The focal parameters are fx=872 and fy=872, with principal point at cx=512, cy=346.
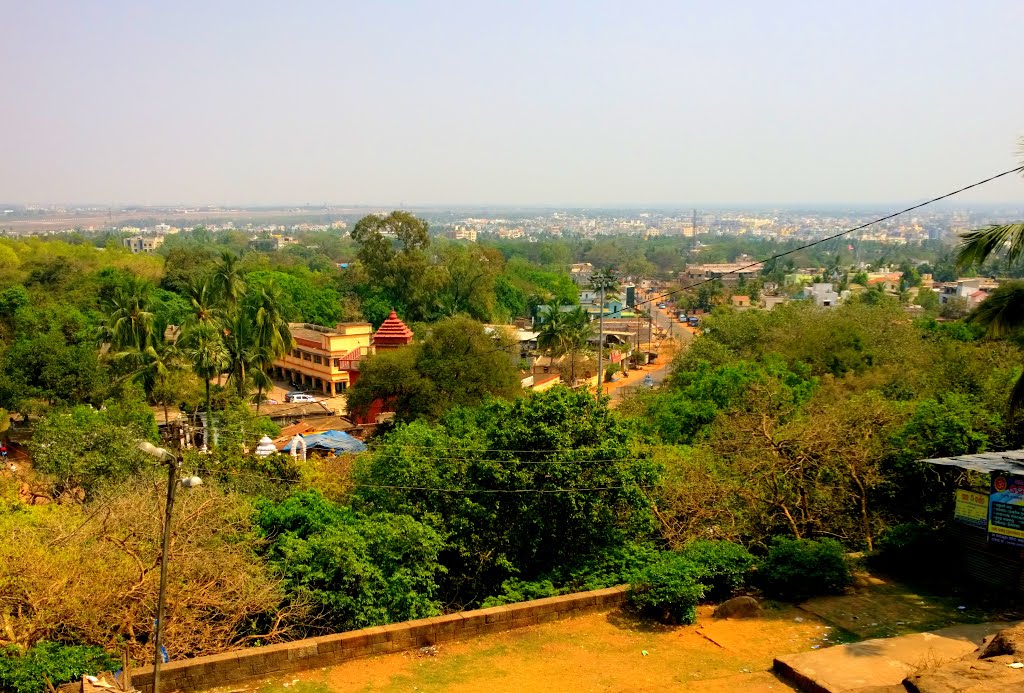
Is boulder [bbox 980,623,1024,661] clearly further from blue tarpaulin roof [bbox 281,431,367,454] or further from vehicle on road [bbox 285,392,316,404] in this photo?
vehicle on road [bbox 285,392,316,404]

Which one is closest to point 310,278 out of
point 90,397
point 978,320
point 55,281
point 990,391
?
point 55,281

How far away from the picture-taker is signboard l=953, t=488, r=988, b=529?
10.1 meters

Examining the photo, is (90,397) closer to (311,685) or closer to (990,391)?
(311,685)

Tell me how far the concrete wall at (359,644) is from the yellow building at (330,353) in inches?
1187

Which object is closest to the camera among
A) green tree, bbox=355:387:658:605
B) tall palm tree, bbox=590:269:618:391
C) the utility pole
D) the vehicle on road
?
green tree, bbox=355:387:658:605

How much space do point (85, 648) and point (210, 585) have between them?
1.47 meters

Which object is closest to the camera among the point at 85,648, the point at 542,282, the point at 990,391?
the point at 85,648

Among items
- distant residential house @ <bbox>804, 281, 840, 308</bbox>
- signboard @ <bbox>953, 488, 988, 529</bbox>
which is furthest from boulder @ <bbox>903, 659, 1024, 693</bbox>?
distant residential house @ <bbox>804, 281, 840, 308</bbox>

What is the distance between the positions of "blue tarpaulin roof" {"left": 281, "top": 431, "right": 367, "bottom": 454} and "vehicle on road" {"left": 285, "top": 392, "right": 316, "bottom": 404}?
14450 millimetres

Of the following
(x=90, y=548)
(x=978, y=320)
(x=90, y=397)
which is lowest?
(x=90, y=397)

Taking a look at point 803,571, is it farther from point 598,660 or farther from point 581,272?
point 581,272

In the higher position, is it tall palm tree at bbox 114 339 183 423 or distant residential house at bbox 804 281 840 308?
tall palm tree at bbox 114 339 183 423

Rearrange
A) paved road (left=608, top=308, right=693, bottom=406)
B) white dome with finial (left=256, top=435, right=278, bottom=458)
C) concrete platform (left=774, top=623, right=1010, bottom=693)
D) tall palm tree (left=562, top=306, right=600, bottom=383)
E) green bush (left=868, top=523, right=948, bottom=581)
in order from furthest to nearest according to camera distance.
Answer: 1. tall palm tree (left=562, top=306, right=600, bottom=383)
2. paved road (left=608, top=308, right=693, bottom=406)
3. white dome with finial (left=256, top=435, right=278, bottom=458)
4. green bush (left=868, top=523, right=948, bottom=581)
5. concrete platform (left=774, top=623, right=1010, bottom=693)

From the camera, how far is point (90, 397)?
25.9 m
